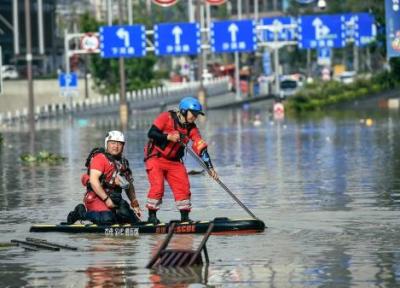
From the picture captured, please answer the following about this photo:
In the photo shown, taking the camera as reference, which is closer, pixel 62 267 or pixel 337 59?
pixel 62 267

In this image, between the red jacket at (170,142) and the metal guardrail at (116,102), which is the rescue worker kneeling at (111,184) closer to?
the red jacket at (170,142)

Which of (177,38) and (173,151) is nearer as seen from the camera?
(173,151)

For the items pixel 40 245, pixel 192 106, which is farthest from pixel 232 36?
pixel 40 245

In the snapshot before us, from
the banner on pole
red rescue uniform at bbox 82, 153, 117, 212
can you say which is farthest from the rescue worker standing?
the banner on pole

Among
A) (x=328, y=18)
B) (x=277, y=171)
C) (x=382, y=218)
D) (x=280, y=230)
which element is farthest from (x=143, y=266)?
(x=328, y=18)

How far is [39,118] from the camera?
79.2 meters

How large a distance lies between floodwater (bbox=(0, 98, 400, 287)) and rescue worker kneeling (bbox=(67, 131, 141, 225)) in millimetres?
473

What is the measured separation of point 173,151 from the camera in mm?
18391

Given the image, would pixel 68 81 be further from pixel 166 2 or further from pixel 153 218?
pixel 153 218

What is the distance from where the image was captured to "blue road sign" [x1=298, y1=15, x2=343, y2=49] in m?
83.7

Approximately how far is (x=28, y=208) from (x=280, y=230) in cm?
544

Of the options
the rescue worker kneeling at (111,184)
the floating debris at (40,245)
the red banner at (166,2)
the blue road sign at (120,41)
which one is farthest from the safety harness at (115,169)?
the blue road sign at (120,41)

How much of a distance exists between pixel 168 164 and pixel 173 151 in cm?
18

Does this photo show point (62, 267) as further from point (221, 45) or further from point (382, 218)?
point (221, 45)
